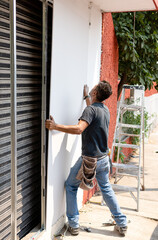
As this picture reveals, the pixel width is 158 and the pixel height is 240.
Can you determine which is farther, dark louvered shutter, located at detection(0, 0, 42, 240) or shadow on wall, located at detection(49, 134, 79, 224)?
shadow on wall, located at detection(49, 134, 79, 224)

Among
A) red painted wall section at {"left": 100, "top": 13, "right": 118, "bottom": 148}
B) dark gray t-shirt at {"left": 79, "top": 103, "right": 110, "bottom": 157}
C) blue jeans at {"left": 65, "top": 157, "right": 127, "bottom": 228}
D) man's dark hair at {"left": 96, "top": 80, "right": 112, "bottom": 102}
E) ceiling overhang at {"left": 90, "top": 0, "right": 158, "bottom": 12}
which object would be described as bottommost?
blue jeans at {"left": 65, "top": 157, "right": 127, "bottom": 228}

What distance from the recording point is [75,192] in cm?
395

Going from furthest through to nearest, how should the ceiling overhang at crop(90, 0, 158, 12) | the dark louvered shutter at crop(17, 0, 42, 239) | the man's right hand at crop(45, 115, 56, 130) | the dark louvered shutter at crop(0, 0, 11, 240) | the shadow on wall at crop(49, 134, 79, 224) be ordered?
the ceiling overhang at crop(90, 0, 158, 12) < the shadow on wall at crop(49, 134, 79, 224) < the man's right hand at crop(45, 115, 56, 130) < the dark louvered shutter at crop(17, 0, 42, 239) < the dark louvered shutter at crop(0, 0, 11, 240)

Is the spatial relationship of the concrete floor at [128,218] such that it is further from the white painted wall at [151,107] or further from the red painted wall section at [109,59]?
the white painted wall at [151,107]

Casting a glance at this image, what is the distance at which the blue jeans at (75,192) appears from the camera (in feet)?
12.8

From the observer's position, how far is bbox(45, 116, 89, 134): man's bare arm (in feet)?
10.9

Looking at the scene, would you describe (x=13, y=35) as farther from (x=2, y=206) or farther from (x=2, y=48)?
(x=2, y=206)

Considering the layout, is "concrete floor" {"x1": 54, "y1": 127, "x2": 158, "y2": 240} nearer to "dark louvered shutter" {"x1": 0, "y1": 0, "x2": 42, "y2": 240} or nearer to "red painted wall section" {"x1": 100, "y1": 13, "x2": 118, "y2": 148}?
"dark louvered shutter" {"x1": 0, "y1": 0, "x2": 42, "y2": 240}

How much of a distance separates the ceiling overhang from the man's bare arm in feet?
6.66

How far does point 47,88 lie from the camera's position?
3.42 m

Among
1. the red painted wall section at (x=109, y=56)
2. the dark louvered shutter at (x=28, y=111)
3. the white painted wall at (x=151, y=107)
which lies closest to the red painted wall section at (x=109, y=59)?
the red painted wall section at (x=109, y=56)

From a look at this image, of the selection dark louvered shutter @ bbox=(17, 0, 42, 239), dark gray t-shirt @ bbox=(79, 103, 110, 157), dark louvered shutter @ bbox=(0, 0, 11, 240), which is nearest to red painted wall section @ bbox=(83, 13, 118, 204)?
A: dark gray t-shirt @ bbox=(79, 103, 110, 157)

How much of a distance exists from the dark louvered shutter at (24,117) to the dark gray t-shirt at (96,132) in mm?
669

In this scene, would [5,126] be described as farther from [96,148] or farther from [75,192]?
[75,192]
